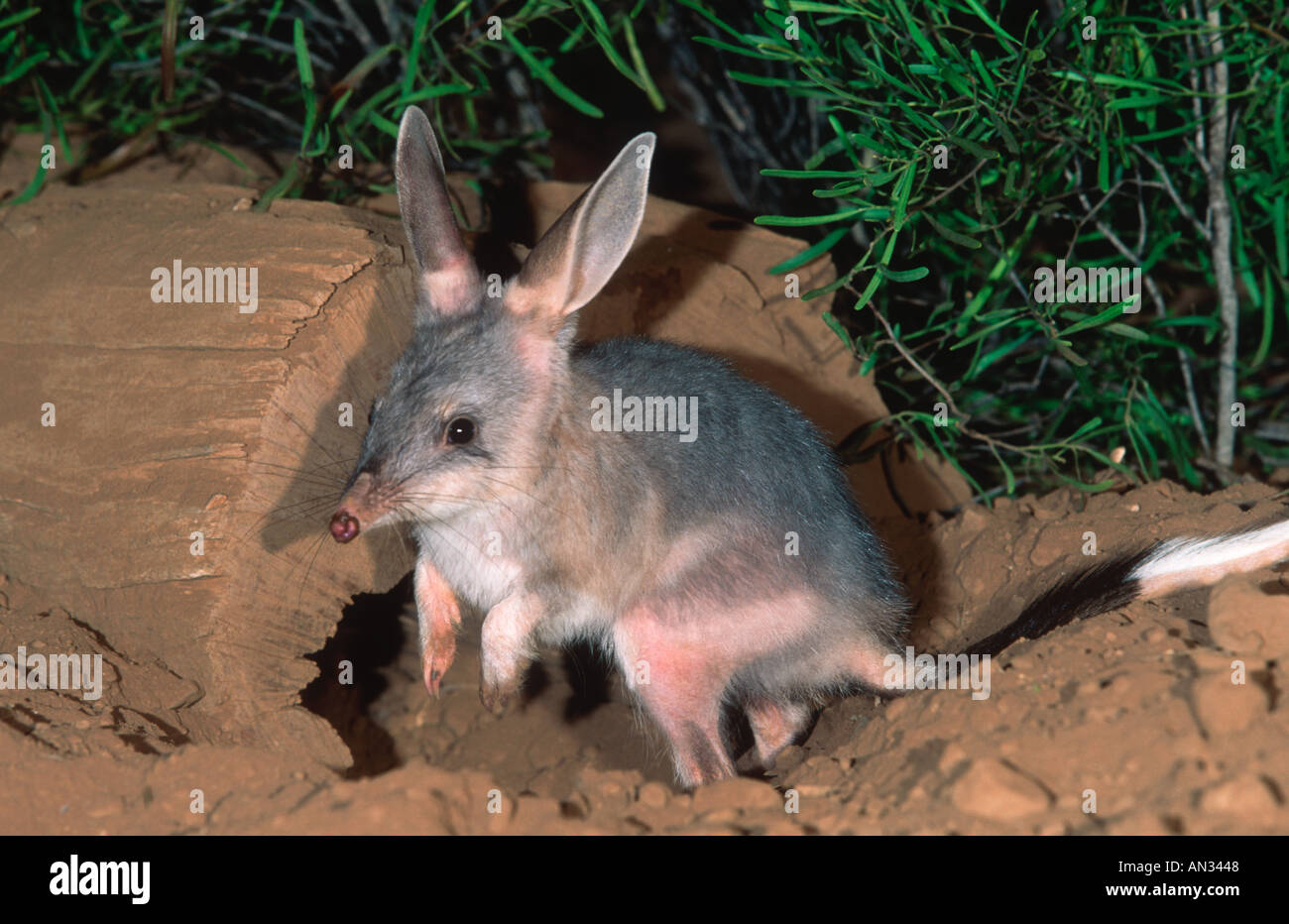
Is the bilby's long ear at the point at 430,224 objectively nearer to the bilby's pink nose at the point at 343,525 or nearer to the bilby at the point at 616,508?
the bilby at the point at 616,508

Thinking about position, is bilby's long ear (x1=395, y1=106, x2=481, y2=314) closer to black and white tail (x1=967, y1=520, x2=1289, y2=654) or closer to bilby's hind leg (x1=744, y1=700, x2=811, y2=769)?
bilby's hind leg (x1=744, y1=700, x2=811, y2=769)

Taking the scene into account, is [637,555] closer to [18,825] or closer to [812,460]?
[812,460]

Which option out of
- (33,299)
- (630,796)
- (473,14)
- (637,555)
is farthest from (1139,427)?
(33,299)

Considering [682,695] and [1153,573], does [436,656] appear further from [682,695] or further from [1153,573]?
[1153,573]

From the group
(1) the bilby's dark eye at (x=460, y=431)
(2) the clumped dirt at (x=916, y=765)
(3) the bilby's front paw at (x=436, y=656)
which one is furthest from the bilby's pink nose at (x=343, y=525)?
(3) the bilby's front paw at (x=436, y=656)

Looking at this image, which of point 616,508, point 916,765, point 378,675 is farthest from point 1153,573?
point 378,675

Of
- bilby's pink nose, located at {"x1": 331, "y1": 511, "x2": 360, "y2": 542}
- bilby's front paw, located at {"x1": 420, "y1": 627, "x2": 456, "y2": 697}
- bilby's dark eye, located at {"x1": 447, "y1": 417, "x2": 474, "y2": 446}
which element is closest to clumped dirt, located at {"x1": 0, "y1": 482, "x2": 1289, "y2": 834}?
bilby's pink nose, located at {"x1": 331, "y1": 511, "x2": 360, "y2": 542}
